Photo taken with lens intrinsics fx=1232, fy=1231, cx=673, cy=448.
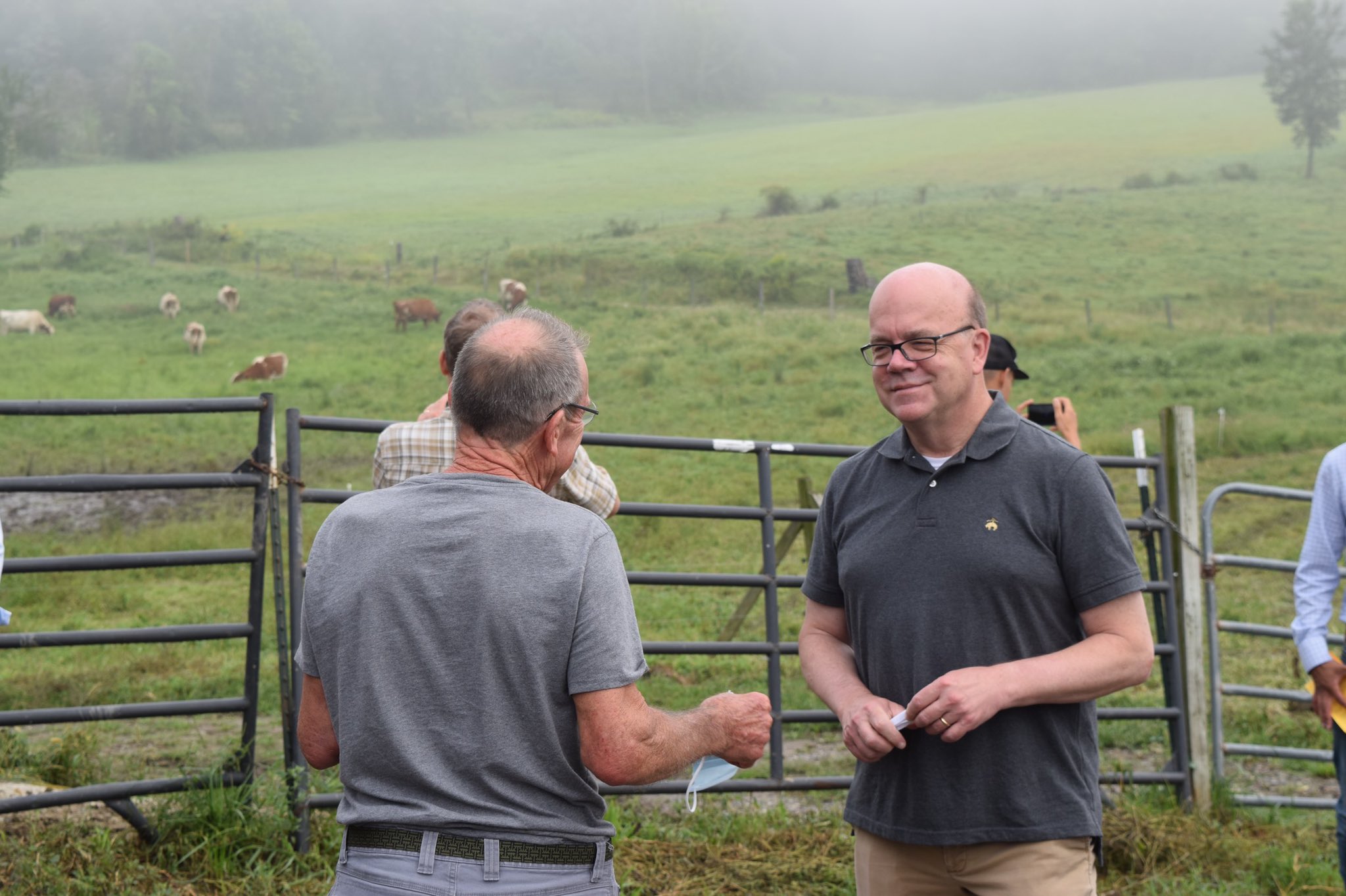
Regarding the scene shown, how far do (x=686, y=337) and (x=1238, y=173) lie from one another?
38753 mm

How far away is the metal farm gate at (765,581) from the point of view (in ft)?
14.9

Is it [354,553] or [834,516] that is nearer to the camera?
[354,553]

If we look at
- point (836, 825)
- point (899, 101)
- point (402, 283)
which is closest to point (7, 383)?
point (402, 283)

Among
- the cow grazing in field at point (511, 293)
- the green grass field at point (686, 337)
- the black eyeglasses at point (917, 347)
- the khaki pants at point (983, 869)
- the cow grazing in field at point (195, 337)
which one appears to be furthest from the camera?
the cow grazing in field at point (511, 293)

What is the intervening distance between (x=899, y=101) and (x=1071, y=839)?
353 ft

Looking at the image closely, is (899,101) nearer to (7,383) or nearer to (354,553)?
(7,383)

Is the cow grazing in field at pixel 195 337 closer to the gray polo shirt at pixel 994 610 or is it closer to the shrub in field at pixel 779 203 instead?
A: the shrub in field at pixel 779 203

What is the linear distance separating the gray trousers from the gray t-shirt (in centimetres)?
5

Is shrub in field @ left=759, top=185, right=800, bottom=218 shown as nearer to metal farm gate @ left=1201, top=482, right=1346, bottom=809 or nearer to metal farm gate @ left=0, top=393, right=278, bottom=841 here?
metal farm gate @ left=1201, top=482, right=1346, bottom=809

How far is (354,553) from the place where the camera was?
6.82 ft

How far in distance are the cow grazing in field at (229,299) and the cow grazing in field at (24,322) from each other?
4043 millimetres

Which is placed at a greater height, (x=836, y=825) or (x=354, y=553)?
(x=354, y=553)

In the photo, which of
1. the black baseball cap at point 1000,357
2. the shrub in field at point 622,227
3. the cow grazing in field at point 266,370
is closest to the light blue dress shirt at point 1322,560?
the black baseball cap at point 1000,357

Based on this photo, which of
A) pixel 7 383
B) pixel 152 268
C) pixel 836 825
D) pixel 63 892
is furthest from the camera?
pixel 152 268
